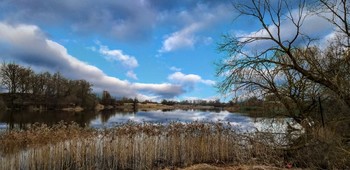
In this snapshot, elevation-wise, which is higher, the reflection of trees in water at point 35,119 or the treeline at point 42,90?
the treeline at point 42,90

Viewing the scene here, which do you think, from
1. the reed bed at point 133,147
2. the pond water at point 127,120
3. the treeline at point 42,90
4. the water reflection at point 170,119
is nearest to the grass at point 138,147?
the reed bed at point 133,147

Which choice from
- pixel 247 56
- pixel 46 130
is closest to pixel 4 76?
pixel 46 130

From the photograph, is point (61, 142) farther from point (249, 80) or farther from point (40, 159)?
point (249, 80)

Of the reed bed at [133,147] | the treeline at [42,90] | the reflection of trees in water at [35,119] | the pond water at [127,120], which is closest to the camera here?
the reed bed at [133,147]

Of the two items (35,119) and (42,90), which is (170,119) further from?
(42,90)

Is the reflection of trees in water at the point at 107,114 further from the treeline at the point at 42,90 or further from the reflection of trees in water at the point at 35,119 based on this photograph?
the treeline at the point at 42,90

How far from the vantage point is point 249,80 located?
36.1 ft

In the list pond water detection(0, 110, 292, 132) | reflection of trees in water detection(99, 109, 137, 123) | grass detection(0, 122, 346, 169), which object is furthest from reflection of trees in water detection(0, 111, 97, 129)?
grass detection(0, 122, 346, 169)

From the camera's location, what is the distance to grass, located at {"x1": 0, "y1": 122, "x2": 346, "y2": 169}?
1011cm

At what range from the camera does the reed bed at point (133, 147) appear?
1009 centimetres

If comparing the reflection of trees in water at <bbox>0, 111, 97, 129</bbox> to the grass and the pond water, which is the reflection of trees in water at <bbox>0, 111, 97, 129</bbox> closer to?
the pond water

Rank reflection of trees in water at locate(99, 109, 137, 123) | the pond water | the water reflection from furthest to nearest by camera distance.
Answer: reflection of trees in water at locate(99, 109, 137, 123) < the water reflection < the pond water

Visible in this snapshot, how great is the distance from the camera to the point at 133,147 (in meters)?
11.0

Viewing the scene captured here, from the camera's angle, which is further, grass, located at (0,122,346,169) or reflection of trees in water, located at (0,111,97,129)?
reflection of trees in water, located at (0,111,97,129)
